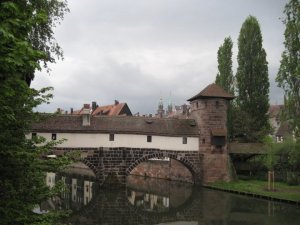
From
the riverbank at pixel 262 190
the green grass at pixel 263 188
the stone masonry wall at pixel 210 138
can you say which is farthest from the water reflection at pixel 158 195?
the green grass at pixel 263 188

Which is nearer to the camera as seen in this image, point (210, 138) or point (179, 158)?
point (179, 158)

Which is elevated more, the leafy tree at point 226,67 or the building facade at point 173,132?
the leafy tree at point 226,67

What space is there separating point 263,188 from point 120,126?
12.6 metres

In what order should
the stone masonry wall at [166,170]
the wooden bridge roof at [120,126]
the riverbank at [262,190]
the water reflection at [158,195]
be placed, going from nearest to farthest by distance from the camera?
the riverbank at [262,190], the water reflection at [158,195], the wooden bridge roof at [120,126], the stone masonry wall at [166,170]

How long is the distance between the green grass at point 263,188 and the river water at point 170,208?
1002 millimetres

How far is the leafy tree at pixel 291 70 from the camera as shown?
80.3 feet

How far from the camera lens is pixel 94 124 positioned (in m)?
35.1

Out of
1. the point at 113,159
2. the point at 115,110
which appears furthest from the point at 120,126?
the point at 115,110

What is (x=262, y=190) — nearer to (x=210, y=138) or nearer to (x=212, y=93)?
(x=210, y=138)

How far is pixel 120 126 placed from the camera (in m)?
35.7

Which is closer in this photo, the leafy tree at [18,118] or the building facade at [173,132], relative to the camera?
the leafy tree at [18,118]

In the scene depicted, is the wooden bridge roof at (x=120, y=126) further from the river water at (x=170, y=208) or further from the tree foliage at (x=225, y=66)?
the tree foliage at (x=225, y=66)

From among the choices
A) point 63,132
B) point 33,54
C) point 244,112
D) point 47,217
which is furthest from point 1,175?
point 244,112

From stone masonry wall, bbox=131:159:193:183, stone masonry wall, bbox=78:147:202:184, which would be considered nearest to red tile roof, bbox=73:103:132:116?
stone masonry wall, bbox=131:159:193:183
